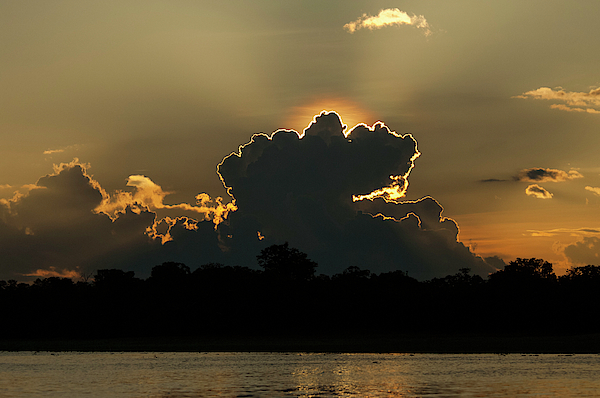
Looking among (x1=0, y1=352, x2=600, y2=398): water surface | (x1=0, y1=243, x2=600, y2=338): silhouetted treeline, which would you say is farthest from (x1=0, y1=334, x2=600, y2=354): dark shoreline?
(x1=0, y1=352, x2=600, y2=398): water surface

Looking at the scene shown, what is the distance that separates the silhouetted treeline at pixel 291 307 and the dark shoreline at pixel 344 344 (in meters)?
6.42

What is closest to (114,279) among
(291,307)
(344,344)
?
(291,307)

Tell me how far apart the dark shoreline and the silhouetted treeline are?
253 inches

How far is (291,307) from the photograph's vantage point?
522ft

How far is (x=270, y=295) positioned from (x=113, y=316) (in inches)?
1402

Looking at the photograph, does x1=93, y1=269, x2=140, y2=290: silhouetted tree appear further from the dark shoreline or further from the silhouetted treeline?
the dark shoreline

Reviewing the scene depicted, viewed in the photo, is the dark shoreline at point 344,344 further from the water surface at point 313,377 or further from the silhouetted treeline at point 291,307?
the water surface at point 313,377

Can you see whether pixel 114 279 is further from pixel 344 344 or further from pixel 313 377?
pixel 313 377

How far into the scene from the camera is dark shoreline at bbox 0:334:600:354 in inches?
4483

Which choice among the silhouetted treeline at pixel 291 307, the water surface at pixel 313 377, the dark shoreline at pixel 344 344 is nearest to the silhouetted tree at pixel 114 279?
the silhouetted treeline at pixel 291 307

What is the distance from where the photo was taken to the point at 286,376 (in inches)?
2717

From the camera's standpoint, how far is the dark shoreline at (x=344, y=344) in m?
114

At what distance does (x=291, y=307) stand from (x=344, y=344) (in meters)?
30.3

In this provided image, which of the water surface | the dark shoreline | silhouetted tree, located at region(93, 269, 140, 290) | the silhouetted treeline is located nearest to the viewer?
the water surface
